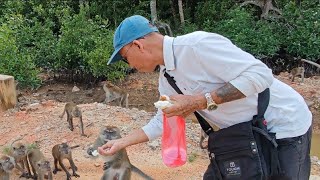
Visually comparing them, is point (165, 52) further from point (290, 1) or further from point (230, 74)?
point (290, 1)

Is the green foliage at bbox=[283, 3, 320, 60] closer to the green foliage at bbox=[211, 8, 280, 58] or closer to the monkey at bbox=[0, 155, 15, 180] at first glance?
the green foliage at bbox=[211, 8, 280, 58]

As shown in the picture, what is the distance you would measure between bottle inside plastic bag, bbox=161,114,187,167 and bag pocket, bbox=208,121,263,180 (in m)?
0.29

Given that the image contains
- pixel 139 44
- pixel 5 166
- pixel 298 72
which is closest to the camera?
pixel 139 44

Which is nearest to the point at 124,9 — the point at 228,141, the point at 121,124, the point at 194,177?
the point at 121,124

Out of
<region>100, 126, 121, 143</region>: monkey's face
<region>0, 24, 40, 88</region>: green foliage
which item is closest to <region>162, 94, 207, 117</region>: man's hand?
<region>100, 126, 121, 143</region>: monkey's face

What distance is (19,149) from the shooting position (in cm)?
550

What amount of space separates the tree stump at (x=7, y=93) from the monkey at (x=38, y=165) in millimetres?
2475

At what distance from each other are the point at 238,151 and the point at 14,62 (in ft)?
24.5

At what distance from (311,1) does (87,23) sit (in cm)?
591

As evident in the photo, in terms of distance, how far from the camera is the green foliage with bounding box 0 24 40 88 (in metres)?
9.44

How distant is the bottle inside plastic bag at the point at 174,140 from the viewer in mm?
3168

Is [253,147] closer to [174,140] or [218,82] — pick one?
[218,82]

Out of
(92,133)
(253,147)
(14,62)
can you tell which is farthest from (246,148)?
(14,62)

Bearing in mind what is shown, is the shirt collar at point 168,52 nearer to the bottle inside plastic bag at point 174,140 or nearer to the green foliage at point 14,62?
the bottle inside plastic bag at point 174,140
